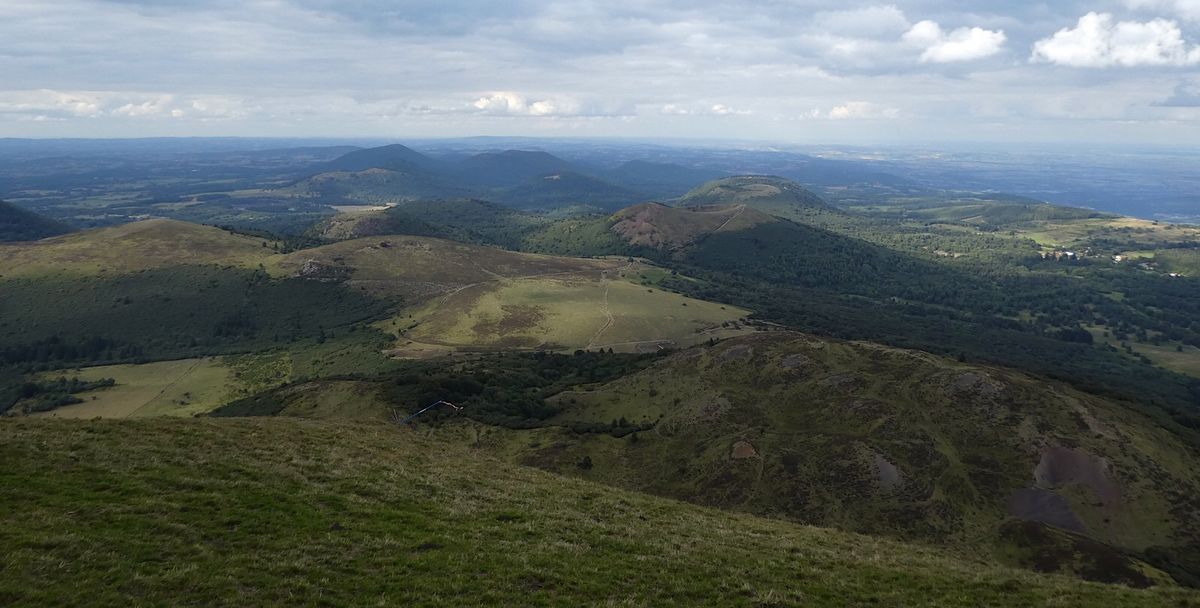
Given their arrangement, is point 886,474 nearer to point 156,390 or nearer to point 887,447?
point 887,447

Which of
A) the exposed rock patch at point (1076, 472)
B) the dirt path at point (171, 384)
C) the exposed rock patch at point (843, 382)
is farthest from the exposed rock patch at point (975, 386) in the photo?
the dirt path at point (171, 384)

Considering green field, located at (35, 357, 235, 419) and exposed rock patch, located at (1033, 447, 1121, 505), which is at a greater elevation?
exposed rock patch, located at (1033, 447, 1121, 505)

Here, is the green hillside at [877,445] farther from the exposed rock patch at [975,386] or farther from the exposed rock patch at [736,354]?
the exposed rock patch at [736,354]

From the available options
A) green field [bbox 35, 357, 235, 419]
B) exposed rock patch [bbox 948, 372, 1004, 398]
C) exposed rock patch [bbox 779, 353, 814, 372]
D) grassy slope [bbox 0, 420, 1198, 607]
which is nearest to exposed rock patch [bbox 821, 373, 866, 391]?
exposed rock patch [bbox 779, 353, 814, 372]

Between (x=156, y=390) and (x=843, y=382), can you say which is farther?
(x=156, y=390)

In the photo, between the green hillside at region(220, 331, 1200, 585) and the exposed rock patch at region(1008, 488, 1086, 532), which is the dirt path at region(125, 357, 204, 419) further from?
the exposed rock patch at region(1008, 488, 1086, 532)

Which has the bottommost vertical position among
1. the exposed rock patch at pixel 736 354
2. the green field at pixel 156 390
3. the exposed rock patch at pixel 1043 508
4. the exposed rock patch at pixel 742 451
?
the green field at pixel 156 390

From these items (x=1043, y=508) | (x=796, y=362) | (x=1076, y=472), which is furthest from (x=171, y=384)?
(x=1076, y=472)

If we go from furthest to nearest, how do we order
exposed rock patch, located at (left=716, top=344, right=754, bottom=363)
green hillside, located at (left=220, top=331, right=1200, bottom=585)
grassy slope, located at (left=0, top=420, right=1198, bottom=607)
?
exposed rock patch, located at (left=716, top=344, right=754, bottom=363), green hillside, located at (left=220, top=331, right=1200, bottom=585), grassy slope, located at (left=0, top=420, right=1198, bottom=607)

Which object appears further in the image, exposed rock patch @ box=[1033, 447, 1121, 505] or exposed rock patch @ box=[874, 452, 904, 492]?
exposed rock patch @ box=[874, 452, 904, 492]

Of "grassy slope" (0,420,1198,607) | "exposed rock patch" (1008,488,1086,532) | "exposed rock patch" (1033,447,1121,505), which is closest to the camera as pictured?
"grassy slope" (0,420,1198,607)
